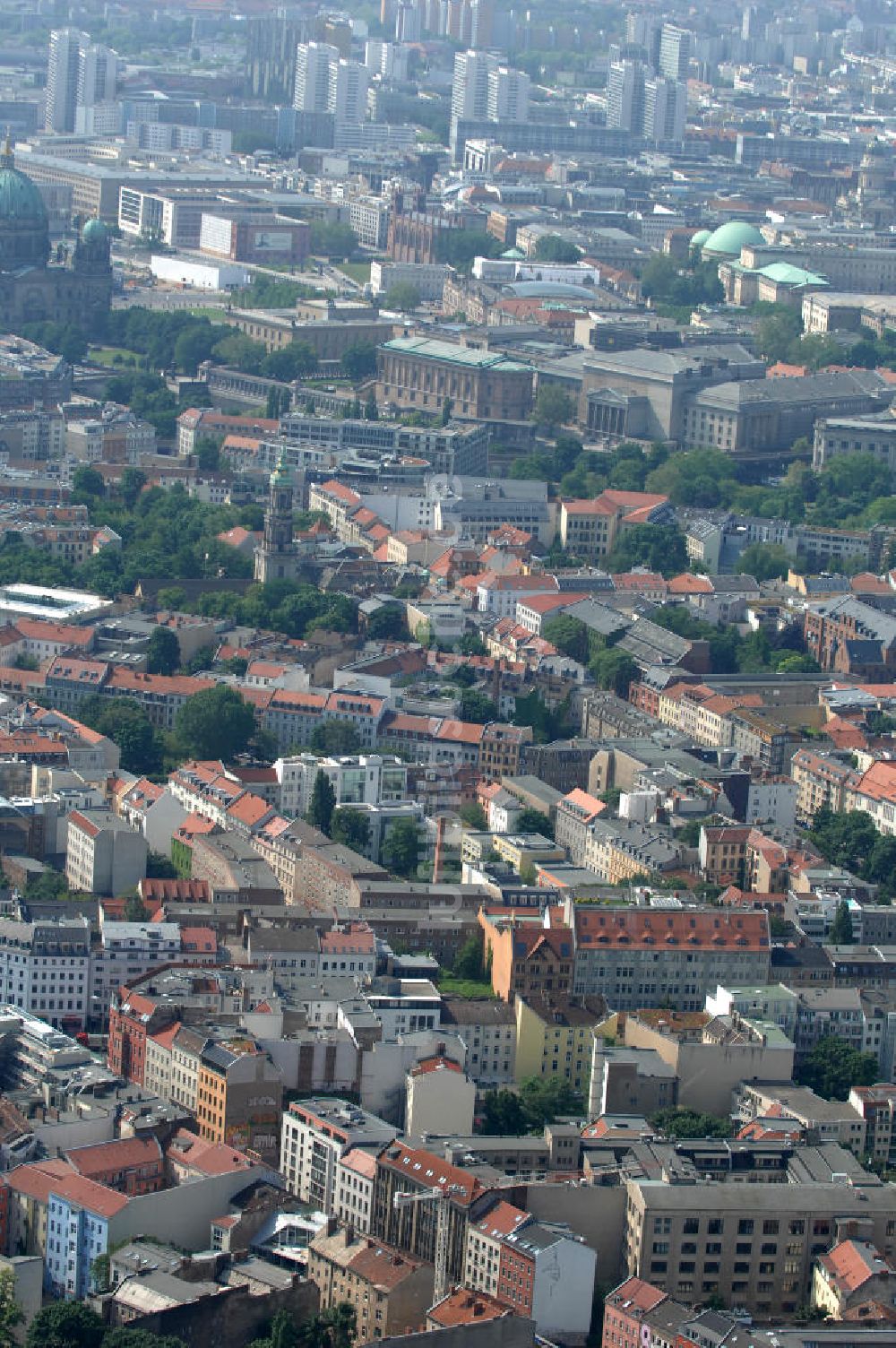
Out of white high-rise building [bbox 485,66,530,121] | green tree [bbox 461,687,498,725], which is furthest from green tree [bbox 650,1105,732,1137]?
white high-rise building [bbox 485,66,530,121]

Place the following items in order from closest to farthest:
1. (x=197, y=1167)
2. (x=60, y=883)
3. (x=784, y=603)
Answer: (x=197, y=1167) → (x=60, y=883) → (x=784, y=603)

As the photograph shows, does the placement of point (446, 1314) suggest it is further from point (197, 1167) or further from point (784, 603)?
point (784, 603)

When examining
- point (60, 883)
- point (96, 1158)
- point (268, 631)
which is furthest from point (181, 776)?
point (96, 1158)

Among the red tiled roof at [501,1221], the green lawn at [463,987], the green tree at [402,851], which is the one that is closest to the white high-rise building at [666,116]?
the green tree at [402,851]

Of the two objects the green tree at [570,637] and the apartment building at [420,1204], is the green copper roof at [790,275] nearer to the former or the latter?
the green tree at [570,637]

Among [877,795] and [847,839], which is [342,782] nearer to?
[847,839]

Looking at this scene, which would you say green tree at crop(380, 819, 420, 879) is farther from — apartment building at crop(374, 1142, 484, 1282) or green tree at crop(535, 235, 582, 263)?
green tree at crop(535, 235, 582, 263)

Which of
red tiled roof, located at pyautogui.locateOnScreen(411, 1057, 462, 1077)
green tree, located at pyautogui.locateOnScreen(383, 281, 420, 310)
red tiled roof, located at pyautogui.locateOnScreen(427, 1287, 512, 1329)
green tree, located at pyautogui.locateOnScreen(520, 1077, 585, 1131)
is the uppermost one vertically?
green tree, located at pyautogui.locateOnScreen(383, 281, 420, 310)
